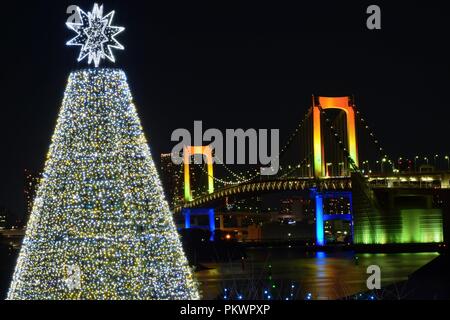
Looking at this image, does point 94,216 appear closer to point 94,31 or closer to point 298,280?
point 94,31

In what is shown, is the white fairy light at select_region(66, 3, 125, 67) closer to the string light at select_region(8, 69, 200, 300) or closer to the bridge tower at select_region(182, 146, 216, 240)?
the string light at select_region(8, 69, 200, 300)

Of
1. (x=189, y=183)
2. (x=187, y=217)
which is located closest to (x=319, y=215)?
(x=187, y=217)

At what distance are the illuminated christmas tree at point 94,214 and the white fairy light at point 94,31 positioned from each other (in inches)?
0.6

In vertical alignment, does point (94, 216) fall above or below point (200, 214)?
below

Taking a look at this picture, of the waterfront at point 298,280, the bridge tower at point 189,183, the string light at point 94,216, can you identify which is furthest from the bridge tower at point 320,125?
the string light at point 94,216

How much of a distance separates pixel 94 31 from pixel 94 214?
102 inches

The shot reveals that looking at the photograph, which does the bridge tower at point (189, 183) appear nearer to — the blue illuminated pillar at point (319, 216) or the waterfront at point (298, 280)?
the blue illuminated pillar at point (319, 216)

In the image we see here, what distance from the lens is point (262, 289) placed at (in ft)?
62.0

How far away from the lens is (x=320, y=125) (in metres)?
54.9

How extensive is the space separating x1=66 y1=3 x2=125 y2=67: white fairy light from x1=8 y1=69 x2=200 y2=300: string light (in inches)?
14.7

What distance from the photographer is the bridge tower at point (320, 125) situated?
53.1 meters
